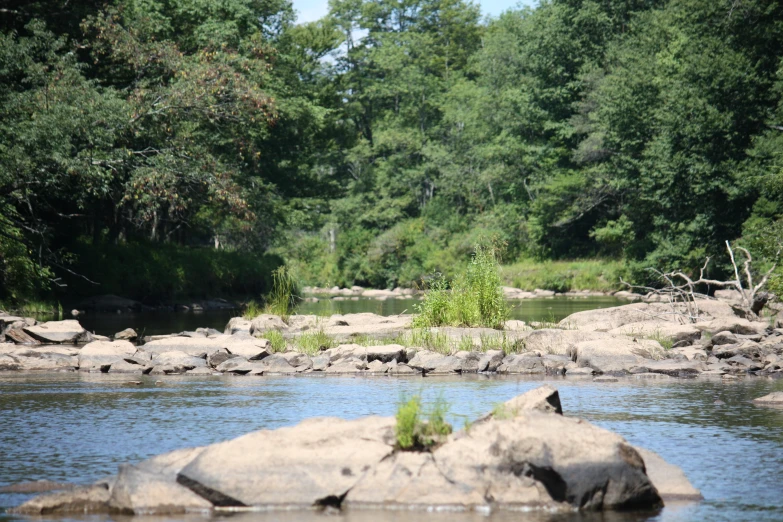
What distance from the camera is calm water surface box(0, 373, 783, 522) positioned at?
823cm

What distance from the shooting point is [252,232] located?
42.0 m

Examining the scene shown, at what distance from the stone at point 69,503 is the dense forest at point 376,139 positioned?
1706 cm

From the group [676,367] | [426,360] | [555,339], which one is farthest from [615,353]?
[426,360]

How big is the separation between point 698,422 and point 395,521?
5.60 metres

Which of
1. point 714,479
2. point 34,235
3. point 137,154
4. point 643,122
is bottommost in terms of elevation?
point 714,479

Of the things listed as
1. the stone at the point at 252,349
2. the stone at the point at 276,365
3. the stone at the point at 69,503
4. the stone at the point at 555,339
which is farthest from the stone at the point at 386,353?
the stone at the point at 69,503

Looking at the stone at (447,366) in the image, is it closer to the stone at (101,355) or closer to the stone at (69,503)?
the stone at (101,355)

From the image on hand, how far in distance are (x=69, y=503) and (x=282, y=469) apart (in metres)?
1.70

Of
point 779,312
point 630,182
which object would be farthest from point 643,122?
point 779,312

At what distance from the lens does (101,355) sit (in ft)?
56.1

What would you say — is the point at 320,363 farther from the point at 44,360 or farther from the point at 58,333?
the point at 58,333

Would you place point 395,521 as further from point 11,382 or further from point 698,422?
point 11,382

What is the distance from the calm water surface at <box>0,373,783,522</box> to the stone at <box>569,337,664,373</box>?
3.59 feet

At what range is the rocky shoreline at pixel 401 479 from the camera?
746 cm
